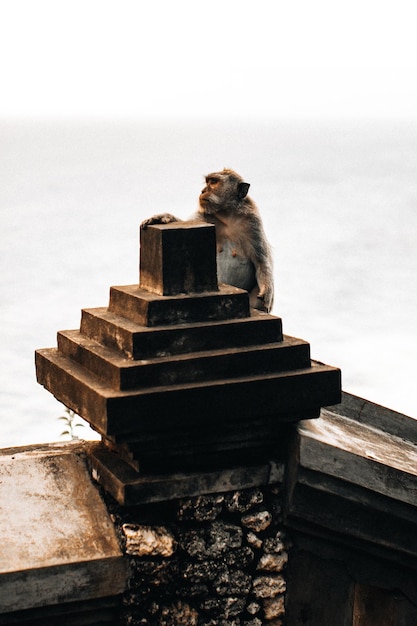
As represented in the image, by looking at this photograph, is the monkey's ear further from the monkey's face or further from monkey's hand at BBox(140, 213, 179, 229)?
monkey's hand at BBox(140, 213, 179, 229)

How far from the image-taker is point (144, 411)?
284cm

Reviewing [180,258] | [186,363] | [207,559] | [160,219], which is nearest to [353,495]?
[207,559]

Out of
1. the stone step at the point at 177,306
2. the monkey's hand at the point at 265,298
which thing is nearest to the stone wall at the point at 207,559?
the stone step at the point at 177,306

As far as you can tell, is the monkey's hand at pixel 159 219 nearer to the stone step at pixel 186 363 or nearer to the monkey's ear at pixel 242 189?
the stone step at pixel 186 363

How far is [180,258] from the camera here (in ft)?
10.4

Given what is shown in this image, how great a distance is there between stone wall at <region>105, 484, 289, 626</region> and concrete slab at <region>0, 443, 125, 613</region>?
0.30ft

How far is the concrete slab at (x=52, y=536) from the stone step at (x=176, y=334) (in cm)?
53

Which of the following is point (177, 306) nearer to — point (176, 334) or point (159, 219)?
point (176, 334)

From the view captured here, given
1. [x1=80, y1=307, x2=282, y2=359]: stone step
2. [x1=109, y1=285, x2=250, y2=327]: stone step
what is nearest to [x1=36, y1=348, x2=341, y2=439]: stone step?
[x1=80, y1=307, x2=282, y2=359]: stone step

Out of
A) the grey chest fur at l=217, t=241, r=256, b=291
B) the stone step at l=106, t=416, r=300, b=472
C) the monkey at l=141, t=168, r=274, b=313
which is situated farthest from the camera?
the grey chest fur at l=217, t=241, r=256, b=291

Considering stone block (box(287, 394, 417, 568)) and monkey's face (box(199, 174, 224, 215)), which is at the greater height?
monkey's face (box(199, 174, 224, 215))

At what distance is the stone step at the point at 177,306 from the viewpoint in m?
3.07

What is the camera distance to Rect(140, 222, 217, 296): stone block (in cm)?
313

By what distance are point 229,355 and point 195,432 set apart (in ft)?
0.93
